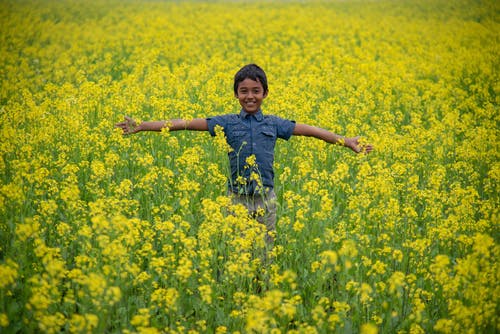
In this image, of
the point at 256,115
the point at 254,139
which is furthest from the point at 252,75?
the point at 254,139

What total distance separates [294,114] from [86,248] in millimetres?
3851

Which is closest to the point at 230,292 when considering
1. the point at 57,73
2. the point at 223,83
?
the point at 223,83

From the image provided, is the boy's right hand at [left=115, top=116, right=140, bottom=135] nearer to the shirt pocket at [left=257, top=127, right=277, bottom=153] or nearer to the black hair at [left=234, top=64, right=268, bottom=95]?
the black hair at [left=234, top=64, right=268, bottom=95]

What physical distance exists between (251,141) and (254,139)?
30 millimetres

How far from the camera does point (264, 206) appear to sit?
4.58 metres

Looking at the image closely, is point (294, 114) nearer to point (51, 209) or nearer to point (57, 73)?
point (51, 209)

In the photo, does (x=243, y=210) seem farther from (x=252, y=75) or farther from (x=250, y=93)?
(x=252, y=75)

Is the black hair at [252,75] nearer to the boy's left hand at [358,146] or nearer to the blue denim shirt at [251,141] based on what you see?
the blue denim shirt at [251,141]

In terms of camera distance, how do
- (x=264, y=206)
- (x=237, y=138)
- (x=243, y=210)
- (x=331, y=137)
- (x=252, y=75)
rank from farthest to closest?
1. (x=331, y=137)
2. (x=237, y=138)
3. (x=252, y=75)
4. (x=264, y=206)
5. (x=243, y=210)

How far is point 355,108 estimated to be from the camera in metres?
8.41

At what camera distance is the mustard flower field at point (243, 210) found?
11.5ft

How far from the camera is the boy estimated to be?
183 inches

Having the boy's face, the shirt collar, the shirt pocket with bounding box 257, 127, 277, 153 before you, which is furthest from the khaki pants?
the boy's face

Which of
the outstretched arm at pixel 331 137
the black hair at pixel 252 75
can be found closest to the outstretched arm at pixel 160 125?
the black hair at pixel 252 75
